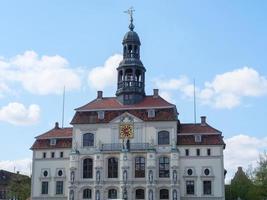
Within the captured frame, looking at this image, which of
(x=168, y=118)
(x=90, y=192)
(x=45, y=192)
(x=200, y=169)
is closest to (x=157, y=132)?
(x=168, y=118)

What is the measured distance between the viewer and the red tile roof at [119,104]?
76625mm

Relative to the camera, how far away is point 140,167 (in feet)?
242

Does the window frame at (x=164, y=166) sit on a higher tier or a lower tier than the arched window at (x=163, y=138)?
lower

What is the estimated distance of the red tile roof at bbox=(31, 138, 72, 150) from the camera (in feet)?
256

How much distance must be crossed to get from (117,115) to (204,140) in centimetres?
1349

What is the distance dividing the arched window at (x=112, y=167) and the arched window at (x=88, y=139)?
4.04 meters

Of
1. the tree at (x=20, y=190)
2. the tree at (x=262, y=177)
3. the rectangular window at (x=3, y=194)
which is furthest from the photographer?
the rectangular window at (x=3, y=194)

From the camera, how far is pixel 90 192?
74.4 m

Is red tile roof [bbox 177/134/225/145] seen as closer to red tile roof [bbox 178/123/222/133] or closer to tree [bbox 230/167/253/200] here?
red tile roof [bbox 178/123/222/133]

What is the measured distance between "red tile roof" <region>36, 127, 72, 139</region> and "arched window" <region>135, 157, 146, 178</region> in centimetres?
1192

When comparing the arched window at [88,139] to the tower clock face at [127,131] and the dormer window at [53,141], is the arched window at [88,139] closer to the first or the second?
the tower clock face at [127,131]

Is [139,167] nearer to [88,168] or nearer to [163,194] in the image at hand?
[163,194]

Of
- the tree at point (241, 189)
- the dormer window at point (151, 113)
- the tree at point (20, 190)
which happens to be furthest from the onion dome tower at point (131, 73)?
the tree at point (20, 190)

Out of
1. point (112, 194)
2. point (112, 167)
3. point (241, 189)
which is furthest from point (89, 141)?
point (241, 189)
